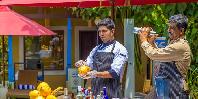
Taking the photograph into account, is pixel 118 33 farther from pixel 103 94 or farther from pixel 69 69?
pixel 103 94

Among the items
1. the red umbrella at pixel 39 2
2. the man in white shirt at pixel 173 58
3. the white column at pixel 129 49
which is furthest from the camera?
the red umbrella at pixel 39 2

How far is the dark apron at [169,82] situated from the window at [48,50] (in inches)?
352

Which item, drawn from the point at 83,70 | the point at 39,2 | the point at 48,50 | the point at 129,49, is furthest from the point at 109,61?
the point at 48,50

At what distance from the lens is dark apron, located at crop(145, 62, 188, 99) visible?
4.48m

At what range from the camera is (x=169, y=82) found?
452 cm

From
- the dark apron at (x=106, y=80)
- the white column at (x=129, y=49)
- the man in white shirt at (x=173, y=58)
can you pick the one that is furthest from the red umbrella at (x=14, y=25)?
the man in white shirt at (x=173, y=58)

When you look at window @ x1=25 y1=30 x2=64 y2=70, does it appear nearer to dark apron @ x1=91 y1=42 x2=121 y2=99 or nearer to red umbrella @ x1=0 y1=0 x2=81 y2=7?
red umbrella @ x1=0 y1=0 x2=81 y2=7

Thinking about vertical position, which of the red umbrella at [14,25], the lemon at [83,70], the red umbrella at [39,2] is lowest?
the lemon at [83,70]

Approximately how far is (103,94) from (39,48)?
9.36 m

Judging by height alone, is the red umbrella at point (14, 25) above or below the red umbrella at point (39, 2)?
below

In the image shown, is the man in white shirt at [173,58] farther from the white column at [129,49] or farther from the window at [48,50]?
the window at [48,50]

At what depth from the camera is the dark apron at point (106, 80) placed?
4.71 m

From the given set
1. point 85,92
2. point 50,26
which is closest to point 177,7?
point 85,92

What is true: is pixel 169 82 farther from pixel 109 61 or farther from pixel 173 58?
pixel 109 61
